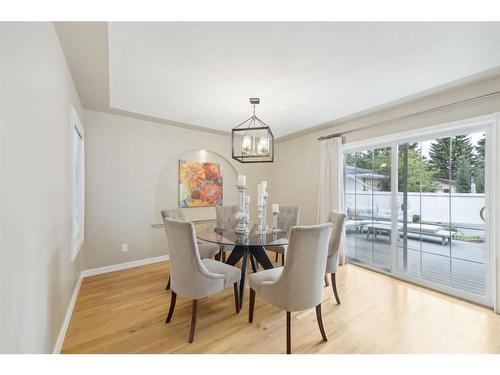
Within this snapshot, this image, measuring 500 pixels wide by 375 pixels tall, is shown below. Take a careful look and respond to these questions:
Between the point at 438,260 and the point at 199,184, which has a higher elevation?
the point at 199,184

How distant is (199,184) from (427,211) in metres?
3.52

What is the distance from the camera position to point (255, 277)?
2.00 m

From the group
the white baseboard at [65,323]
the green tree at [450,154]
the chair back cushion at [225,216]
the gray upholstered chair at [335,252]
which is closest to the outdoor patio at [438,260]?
the green tree at [450,154]

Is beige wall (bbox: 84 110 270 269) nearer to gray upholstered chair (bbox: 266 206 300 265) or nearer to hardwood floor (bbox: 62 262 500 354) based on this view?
hardwood floor (bbox: 62 262 500 354)

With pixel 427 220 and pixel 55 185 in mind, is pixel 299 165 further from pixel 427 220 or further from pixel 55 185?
pixel 55 185

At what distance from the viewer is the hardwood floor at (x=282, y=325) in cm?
177

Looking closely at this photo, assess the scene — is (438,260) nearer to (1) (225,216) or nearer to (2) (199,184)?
(1) (225,216)

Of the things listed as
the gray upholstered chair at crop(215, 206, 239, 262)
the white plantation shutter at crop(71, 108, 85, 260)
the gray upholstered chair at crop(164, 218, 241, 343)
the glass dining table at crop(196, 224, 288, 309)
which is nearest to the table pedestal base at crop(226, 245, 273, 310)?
the glass dining table at crop(196, 224, 288, 309)

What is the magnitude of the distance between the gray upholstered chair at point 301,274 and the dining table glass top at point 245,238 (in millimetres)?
422

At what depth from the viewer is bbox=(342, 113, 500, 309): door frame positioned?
2.31m

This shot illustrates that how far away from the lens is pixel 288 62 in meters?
1.98

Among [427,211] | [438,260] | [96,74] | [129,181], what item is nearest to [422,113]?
[427,211]

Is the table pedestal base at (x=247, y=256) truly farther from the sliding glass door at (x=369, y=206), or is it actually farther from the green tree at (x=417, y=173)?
the green tree at (x=417, y=173)
